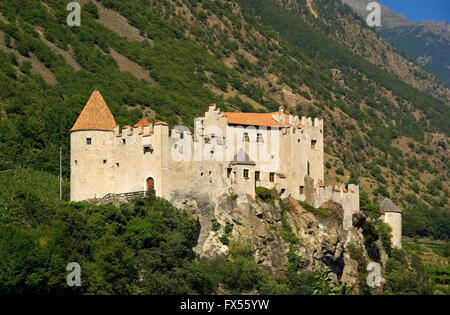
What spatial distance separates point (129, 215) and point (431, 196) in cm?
13001

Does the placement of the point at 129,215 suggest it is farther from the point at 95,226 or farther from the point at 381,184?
the point at 381,184

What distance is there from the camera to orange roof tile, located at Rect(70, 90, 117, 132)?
81750 millimetres

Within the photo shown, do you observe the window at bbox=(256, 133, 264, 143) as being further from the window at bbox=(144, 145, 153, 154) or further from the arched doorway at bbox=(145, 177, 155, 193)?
the arched doorway at bbox=(145, 177, 155, 193)

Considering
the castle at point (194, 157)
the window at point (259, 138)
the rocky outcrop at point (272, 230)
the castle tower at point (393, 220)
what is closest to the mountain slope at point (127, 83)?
the castle at point (194, 157)

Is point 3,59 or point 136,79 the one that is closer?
point 3,59

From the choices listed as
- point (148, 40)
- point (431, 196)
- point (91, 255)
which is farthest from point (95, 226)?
point (431, 196)

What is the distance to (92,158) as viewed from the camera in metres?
80.9

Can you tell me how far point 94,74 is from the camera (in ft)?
494

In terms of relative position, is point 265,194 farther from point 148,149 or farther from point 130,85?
point 130,85

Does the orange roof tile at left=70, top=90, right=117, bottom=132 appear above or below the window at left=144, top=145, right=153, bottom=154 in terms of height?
above

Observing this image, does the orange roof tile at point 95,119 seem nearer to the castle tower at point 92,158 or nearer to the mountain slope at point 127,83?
the castle tower at point 92,158

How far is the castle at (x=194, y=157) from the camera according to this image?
7844 centimetres

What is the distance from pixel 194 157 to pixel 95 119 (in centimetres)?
969

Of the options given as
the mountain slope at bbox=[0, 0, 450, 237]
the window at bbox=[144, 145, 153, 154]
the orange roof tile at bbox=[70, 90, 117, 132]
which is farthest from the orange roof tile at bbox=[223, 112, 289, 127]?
the mountain slope at bbox=[0, 0, 450, 237]
